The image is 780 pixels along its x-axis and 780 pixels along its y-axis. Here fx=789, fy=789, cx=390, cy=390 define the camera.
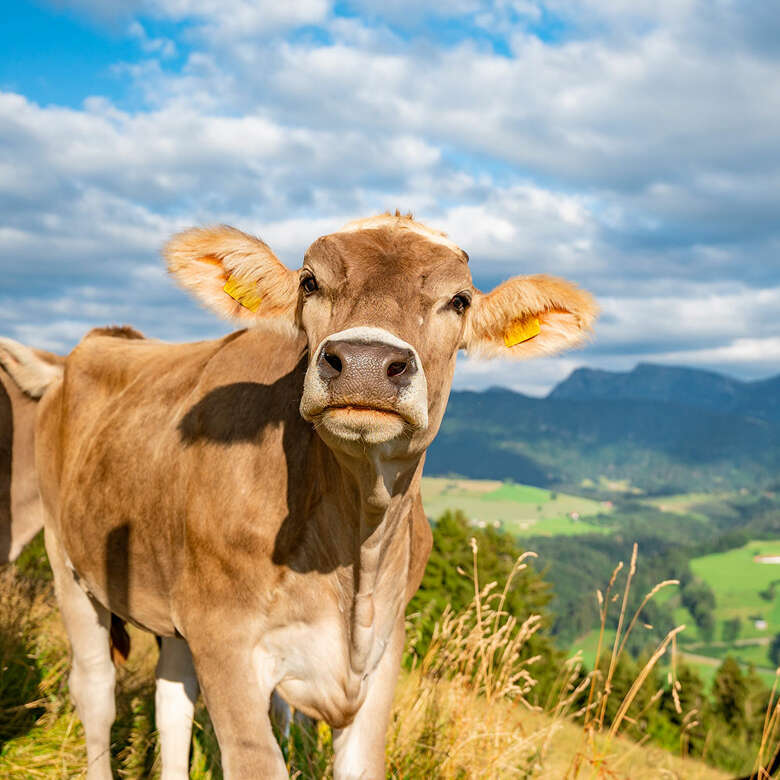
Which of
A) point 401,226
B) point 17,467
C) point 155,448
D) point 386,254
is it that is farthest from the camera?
point 17,467

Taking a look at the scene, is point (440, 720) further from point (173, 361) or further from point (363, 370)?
point (363, 370)

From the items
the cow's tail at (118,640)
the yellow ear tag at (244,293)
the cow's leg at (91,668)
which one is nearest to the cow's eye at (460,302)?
the yellow ear tag at (244,293)

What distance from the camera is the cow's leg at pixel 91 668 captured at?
5113 mm

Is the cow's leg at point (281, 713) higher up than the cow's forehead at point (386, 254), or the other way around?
the cow's forehead at point (386, 254)

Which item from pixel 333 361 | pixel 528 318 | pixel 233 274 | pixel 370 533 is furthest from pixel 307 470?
pixel 528 318

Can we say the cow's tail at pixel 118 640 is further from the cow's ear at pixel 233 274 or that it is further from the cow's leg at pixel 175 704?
the cow's ear at pixel 233 274

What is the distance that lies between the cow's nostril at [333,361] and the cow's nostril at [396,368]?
17 cm

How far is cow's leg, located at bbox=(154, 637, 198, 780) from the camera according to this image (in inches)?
191

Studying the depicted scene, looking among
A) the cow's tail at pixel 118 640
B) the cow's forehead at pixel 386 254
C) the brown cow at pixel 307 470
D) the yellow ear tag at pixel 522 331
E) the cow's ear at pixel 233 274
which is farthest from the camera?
the cow's tail at pixel 118 640

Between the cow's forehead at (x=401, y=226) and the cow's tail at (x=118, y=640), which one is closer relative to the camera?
the cow's forehead at (x=401, y=226)

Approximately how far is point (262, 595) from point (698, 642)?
220849 millimetres

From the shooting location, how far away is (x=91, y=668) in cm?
525

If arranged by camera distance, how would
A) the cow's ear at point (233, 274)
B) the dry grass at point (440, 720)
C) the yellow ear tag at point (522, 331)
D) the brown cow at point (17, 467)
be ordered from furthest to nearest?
the brown cow at point (17, 467)
the dry grass at point (440, 720)
the yellow ear tag at point (522, 331)
the cow's ear at point (233, 274)

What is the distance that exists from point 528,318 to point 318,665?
1926 mm
